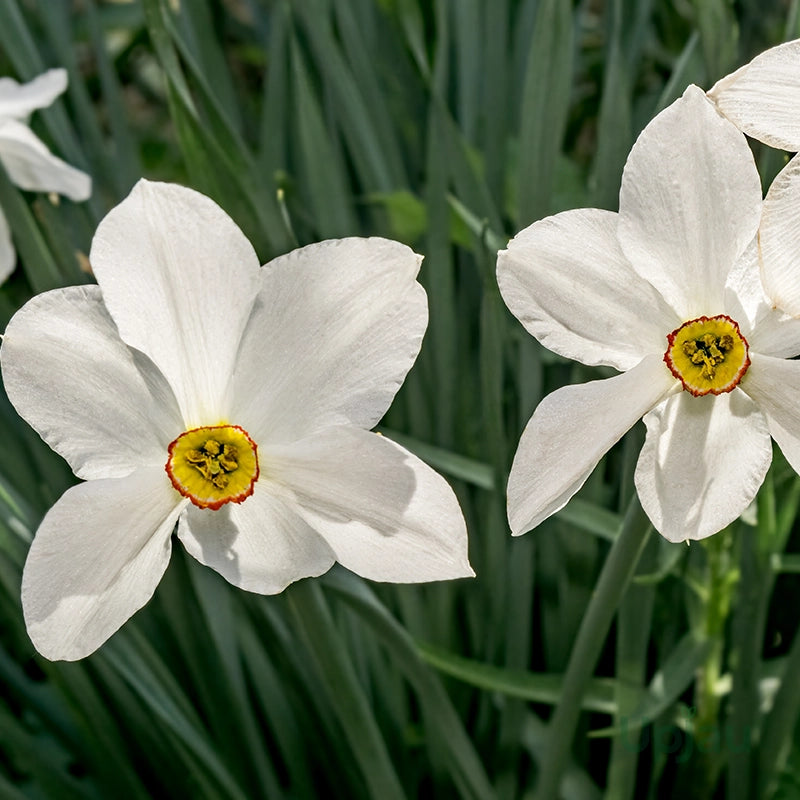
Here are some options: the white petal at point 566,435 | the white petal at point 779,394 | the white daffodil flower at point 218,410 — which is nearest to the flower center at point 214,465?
the white daffodil flower at point 218,410

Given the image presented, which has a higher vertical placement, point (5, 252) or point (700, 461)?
point (5, 252)

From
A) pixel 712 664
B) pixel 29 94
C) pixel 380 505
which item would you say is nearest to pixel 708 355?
pixel 380 505

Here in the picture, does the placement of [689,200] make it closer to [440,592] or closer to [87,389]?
[87,389]

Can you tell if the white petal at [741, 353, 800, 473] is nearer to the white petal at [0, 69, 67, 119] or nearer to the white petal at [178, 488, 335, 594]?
the white petal at [178, 488, 335, 594]

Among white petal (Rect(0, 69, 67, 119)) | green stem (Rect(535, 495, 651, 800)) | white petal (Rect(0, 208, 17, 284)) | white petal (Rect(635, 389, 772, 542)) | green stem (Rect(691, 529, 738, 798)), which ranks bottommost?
green stem (Rect(691, 529, 738, 798))


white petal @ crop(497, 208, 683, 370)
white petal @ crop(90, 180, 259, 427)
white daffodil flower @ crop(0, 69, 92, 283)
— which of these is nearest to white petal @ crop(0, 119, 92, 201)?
white daffodil flower @ crop(0, 69, 92, 283)

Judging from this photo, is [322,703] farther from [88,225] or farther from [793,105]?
[793,105]
